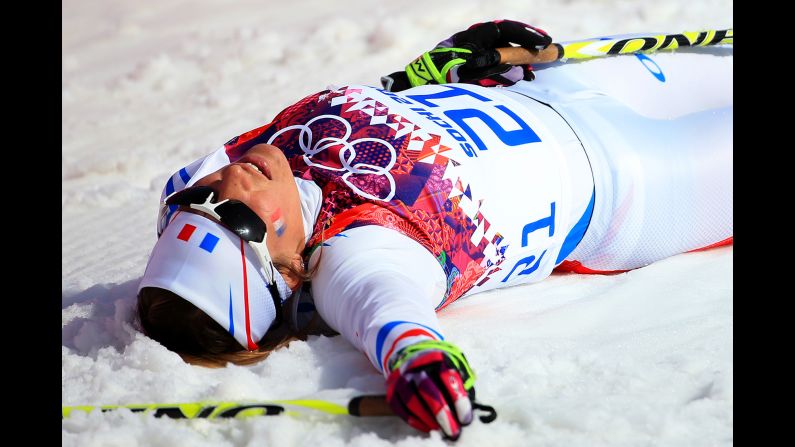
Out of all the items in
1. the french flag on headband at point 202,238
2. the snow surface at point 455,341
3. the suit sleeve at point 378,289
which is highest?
the french flag on headband at point 202,238

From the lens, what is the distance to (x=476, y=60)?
7.07 feet

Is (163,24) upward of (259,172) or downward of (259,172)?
downward

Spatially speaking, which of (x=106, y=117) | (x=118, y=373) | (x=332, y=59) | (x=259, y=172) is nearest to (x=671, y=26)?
(x=332, y=59)

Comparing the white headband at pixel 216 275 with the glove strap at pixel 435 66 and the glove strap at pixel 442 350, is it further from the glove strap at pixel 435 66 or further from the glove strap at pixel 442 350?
the glove strap at pixel 435 66

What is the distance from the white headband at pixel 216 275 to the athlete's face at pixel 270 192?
2.4 inches

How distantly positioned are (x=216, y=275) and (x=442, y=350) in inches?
17.0

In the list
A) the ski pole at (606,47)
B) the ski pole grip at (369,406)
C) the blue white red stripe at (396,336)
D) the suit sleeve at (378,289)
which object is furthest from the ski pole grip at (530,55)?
the ski pole grip at (369,406)

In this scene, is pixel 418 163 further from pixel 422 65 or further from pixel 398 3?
pixel 398 3

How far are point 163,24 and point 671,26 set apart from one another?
8.50 ft

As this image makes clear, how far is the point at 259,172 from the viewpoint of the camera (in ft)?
5.43

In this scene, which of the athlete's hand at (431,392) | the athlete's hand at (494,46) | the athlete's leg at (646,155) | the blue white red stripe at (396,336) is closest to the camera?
the athlete's hand at (431,392)

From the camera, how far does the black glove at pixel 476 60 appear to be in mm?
2170

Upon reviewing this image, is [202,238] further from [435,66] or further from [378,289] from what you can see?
[435,66]

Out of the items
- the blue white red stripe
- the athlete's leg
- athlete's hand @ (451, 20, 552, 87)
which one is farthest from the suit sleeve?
athlete's hand @ (451, 20, 552, 87)
